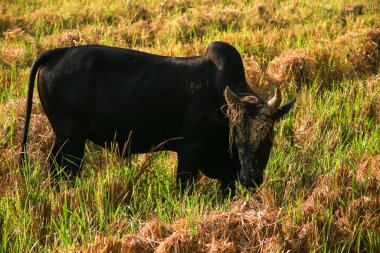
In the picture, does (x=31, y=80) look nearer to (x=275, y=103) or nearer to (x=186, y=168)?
(x=186, y=168)

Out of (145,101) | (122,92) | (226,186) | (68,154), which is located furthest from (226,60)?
(68,154)

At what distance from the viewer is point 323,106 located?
19.9 ft

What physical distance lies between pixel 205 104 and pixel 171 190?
61cm

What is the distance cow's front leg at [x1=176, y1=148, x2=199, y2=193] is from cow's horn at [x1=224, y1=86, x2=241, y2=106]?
20.0 inches

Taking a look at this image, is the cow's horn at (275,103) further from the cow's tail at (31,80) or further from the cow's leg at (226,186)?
the cow's tail at (31,80)

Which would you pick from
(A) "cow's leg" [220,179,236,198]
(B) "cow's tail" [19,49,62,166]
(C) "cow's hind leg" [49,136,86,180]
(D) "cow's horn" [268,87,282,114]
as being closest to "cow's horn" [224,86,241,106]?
(D) "cow's horn" [268,87,282,114]

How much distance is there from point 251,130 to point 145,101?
85cm

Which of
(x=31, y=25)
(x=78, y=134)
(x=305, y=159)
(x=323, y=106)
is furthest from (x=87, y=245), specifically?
(x=31, y=25)

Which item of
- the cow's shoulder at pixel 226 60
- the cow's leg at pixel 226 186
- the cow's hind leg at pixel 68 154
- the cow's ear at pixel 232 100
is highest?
the cow's shoulder at pixel 226 60

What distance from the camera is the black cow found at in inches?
182

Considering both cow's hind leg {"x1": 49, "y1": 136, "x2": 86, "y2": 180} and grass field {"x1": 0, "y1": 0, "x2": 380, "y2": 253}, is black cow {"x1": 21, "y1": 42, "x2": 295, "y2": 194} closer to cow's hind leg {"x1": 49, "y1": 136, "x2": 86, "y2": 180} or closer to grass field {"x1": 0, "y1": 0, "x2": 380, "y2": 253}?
cow's hind leg {"x1": 49, "y1": 136, "x2": 86, "y2": 180}

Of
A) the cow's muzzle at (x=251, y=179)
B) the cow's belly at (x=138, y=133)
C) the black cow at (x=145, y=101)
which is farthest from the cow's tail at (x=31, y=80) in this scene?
the cow's muzzle at (x=251, y=179)

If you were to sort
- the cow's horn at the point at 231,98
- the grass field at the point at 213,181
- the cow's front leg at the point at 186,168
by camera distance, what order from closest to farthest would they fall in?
the grass field at the point at 213,181, the cow's horn at the point at 231,98, the cow's front leg at the point at 186,168

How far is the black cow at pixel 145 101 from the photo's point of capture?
4.62 m
